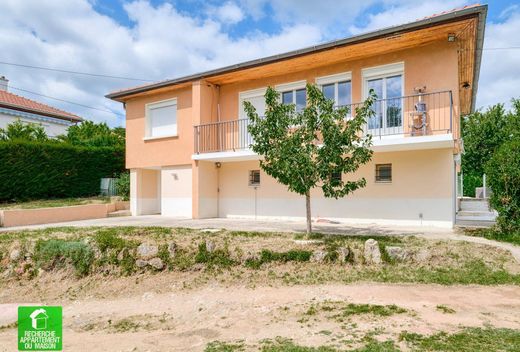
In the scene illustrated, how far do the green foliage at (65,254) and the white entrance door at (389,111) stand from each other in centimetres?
994

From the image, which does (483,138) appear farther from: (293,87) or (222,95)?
(222,95)

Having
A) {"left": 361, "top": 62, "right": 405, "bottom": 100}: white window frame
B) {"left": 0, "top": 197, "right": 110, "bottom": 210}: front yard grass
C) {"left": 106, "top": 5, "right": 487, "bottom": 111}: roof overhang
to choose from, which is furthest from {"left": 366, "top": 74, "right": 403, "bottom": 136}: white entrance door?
{"left": 0, "top": 197, "right": 110, "bottom": 210}: front yard grass

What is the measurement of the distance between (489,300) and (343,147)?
181 inches

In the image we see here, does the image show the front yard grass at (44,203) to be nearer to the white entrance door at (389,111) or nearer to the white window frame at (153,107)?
the white window frame at (153,107)

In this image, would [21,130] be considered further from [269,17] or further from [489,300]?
[489,300]

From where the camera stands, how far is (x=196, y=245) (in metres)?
9.90

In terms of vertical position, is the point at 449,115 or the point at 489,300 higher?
the point at 449,115

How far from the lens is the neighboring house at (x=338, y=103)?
1197cm

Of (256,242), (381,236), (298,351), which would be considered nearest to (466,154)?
(381,236)

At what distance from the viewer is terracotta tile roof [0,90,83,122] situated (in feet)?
102

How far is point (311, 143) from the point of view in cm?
952

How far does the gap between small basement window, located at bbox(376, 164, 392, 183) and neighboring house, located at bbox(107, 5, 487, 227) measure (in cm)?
4

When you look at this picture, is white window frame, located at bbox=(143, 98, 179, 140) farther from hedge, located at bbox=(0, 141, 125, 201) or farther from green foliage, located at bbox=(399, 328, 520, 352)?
green foliage, located at bbox=(399, 328, 520, 352)

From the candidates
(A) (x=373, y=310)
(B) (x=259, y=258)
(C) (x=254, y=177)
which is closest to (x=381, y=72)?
(C) (x=254, y=177)
